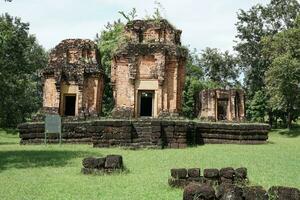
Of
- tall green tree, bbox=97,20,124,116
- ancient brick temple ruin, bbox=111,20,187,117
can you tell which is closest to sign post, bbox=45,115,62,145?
ancient brick temple ruin, bbox=111,20,187,117

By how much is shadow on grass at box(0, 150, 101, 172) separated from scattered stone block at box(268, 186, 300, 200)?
761cm

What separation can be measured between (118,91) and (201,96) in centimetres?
830

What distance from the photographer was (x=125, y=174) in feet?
37.3

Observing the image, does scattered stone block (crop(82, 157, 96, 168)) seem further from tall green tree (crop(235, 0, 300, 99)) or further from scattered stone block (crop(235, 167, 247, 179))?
tall green tree (crop(235, 0, 300, 99))

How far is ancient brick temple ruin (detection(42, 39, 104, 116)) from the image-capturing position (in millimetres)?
24094

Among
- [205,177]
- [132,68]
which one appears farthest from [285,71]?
[205,177]

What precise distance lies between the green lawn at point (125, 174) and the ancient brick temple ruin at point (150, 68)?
211 inches

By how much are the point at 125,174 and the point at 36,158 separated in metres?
4.56

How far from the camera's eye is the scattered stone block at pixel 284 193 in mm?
6613

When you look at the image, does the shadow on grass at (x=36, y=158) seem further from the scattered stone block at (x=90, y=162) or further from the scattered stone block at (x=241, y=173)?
the scattered stone block at (x=241, y=173)

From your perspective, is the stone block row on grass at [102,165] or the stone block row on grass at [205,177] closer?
the stone block row on grass at [205,177]

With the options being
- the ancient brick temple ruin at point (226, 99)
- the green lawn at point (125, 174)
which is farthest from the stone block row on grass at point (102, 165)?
the ancient brick temple ruin at point (226, 99)

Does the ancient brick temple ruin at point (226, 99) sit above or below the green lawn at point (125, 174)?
above

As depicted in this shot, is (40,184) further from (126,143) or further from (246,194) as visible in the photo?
(126,143)
